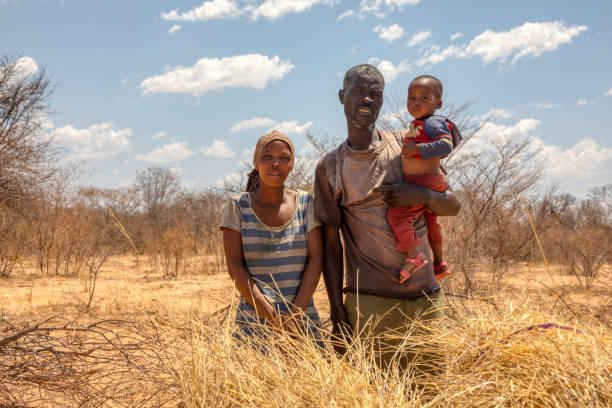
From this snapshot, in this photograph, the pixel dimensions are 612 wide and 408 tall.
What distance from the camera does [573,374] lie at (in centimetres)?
108

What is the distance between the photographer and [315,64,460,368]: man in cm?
186

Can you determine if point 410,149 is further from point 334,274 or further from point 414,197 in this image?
point 334,274

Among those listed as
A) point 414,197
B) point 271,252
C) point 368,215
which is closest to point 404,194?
point 414,197

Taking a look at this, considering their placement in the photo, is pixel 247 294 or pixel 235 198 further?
pixel 235 198

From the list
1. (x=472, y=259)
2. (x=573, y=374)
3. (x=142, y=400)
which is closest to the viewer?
(x=573, y=374)

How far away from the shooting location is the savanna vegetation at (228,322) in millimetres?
1170

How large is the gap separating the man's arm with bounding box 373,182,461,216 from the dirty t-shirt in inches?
2.3

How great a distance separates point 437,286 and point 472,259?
4.96m

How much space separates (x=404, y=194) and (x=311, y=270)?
0.51 m

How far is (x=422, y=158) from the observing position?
6.21 feet

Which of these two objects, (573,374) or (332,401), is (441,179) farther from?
(332,401)

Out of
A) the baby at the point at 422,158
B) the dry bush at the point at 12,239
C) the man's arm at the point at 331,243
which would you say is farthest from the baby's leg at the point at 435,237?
the dry bush at the point at 12,239

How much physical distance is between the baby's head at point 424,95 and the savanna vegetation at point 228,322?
0.83 m

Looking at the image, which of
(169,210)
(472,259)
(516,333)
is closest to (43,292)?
(472,259)
